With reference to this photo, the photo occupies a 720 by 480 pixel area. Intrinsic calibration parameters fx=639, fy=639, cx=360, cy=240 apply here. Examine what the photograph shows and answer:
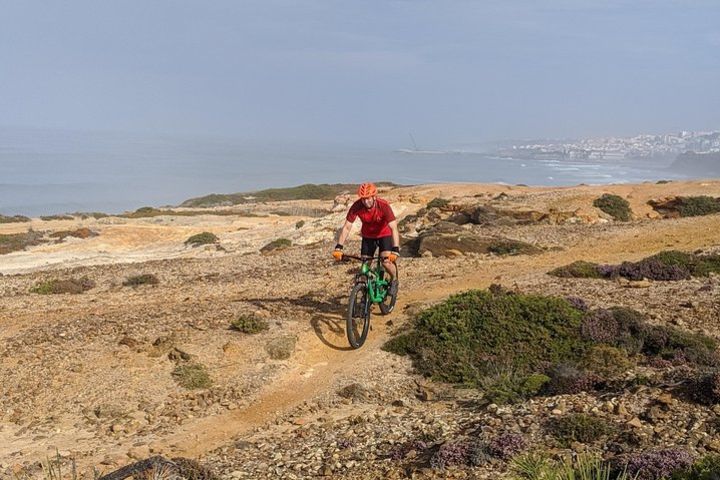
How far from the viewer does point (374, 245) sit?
9.76 meters

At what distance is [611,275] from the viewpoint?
1259 centimetres

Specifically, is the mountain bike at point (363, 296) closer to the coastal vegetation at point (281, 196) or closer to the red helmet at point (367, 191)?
the red helmet at point (367, 191)

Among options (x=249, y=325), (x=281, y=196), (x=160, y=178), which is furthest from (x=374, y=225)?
(x=160, y=178)

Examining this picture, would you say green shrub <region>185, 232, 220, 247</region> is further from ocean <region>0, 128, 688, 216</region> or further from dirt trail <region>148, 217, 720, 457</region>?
ocean <region>0, 128, 688, 216</region>

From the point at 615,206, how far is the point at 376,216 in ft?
62.6

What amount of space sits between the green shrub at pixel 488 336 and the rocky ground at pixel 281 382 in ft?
1.27

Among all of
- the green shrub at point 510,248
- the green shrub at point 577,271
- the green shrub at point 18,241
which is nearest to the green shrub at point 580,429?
the green shrub at point 577,271

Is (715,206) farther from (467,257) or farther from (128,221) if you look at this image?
(128,221)

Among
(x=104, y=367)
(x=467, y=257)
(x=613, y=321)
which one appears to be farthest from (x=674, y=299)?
(x=104, y=367)

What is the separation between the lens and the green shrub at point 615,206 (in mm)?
24961

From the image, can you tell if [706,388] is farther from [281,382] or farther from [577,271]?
[577,271]

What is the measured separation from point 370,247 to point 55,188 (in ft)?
362

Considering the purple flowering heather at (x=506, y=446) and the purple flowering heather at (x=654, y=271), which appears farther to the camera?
the purple flowering heather at (x=654, y=271)

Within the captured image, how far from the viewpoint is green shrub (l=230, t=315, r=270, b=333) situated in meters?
9.93
